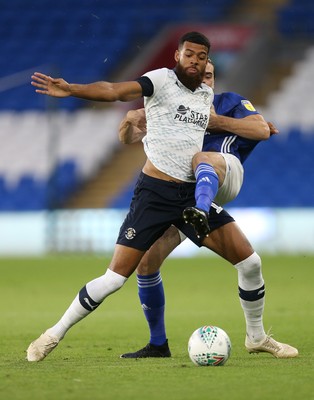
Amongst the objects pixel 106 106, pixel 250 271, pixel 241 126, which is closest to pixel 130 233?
pixel 250 271

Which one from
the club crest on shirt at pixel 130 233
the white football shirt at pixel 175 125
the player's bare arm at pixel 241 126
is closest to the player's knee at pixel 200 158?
the white football shirt at pixel 175 125

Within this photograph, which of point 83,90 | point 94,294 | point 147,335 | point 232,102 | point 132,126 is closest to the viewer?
point 83,90

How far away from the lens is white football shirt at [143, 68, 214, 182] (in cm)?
711

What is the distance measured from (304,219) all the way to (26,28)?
358 inches

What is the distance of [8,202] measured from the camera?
77.0 feet

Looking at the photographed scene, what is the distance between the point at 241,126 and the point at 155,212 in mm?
937

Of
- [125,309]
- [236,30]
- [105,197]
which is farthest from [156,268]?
[236,30]

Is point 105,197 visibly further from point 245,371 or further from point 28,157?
point 245,371

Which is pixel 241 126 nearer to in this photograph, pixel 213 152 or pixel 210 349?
pixel 213 152

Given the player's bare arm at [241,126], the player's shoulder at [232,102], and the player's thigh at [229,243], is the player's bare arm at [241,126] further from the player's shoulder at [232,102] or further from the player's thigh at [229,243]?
the player's thigh at [229,243]

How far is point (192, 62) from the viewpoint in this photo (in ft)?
23.1

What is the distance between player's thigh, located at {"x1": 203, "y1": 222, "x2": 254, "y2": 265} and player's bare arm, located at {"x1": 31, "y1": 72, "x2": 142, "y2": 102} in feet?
4.07

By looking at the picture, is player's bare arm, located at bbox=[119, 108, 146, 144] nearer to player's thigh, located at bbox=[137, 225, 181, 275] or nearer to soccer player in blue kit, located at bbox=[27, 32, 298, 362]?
soccer player in blue kit, located at bbox=[27, 32, 298, 362]

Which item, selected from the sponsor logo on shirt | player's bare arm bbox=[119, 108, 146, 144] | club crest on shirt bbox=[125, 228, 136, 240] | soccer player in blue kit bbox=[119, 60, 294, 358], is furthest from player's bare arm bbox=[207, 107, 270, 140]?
club crest on shirt bbox=[125, 228, 136, 240]
